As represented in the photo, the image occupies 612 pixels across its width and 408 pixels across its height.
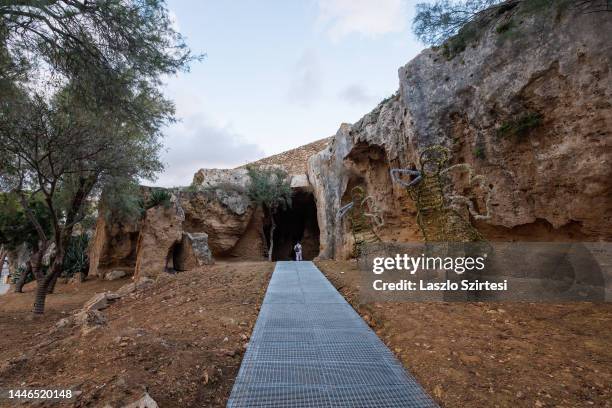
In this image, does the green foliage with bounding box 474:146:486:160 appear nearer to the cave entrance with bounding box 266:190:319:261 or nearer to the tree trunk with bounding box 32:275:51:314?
the tree trunk with bounding box 32:275:51:314

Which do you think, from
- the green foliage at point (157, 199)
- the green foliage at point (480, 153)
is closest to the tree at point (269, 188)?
the green foliage at point (157, 199)

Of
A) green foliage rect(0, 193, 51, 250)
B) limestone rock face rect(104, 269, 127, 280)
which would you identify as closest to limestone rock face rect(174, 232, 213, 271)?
limestone rock face rect(104, 269, 127, 280)

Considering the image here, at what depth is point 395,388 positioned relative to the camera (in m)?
2.54

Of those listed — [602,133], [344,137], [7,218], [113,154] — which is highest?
[344,137]

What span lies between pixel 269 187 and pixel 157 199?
276 inches

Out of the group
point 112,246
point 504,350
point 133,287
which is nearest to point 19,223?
point 112,246

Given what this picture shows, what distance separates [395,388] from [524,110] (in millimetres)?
5502

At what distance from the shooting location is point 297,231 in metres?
26.4

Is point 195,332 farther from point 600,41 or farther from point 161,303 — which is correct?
point 600,41

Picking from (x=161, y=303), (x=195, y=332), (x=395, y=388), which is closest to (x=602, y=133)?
(x=395, y=388)

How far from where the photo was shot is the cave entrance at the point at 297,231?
2481cm

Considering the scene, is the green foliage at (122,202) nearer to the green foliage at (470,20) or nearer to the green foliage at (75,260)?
the green foliage at (75,260)

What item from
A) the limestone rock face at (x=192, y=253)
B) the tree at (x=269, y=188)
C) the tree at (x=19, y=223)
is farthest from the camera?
the tree at (x=269, y=188)

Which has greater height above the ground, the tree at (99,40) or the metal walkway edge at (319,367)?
the tree at (99,40)
